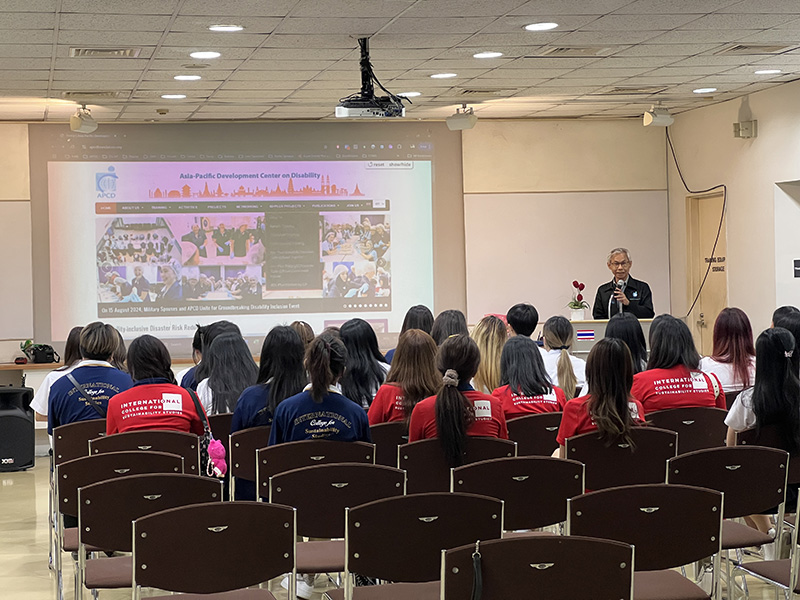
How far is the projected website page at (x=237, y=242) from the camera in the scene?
10141 millimetres

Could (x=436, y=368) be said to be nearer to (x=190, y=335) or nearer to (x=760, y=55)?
(x=760, y=55)

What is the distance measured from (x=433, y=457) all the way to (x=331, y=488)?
739 millimetres

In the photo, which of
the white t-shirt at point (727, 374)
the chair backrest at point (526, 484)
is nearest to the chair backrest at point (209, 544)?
the chair backrest at point (526, 484)

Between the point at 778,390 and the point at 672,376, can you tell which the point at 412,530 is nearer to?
the point at 778,390

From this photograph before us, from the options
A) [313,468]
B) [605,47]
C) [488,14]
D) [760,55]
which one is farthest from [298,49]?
[313,468]

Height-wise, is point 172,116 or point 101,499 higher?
point 172,116

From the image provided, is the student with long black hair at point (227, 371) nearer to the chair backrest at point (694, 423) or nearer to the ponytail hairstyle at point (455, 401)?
the ponytail hairstyle at point (455, 401)

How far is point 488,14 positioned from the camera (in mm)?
6031

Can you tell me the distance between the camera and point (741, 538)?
159 inches

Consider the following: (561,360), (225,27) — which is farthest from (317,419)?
(225,27)

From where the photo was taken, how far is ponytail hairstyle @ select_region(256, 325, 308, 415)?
16.4 feet

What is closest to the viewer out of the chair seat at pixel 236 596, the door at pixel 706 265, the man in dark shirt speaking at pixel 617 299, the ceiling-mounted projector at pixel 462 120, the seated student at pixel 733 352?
the chair seat at pixel 236 596

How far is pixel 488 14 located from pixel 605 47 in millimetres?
1468

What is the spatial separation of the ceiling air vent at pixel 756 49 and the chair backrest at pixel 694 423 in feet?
10.9
